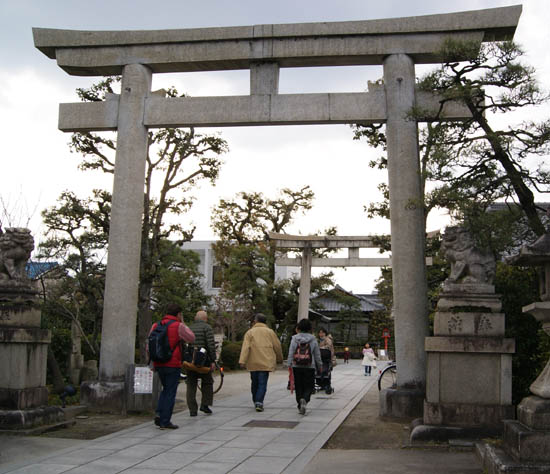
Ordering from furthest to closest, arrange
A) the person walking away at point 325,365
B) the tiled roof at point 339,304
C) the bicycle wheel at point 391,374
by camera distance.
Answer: the tiled roof at point 339,304 → the person walking away at point 325,365 → the bicycle wheel at point 391,374

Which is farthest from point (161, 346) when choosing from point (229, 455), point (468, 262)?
point (468, 262)

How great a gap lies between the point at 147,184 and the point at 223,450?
7125 mm

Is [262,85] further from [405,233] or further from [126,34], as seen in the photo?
[405,233]

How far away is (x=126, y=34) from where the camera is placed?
35.5 feet

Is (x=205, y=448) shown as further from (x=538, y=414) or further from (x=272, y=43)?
(x=272, y=43)

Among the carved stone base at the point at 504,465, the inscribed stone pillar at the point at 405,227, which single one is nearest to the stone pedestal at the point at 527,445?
the carved stone base at the point at 504,465

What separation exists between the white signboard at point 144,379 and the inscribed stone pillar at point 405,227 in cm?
398

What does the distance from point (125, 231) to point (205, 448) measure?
15.3 feet

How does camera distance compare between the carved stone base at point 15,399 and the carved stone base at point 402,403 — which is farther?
the carved stone base at point 402,403

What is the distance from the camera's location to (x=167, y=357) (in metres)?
8.23

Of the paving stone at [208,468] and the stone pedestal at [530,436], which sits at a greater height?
the stone pedestal at [530,436]

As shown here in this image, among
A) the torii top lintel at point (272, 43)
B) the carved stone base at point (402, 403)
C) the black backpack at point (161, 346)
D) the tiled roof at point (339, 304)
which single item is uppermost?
the torii top lintel at point (272, 43)

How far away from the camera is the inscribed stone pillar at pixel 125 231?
10.2 m

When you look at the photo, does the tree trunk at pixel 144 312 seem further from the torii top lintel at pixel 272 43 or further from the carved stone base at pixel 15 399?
the carved stone base at pixel 15 399
